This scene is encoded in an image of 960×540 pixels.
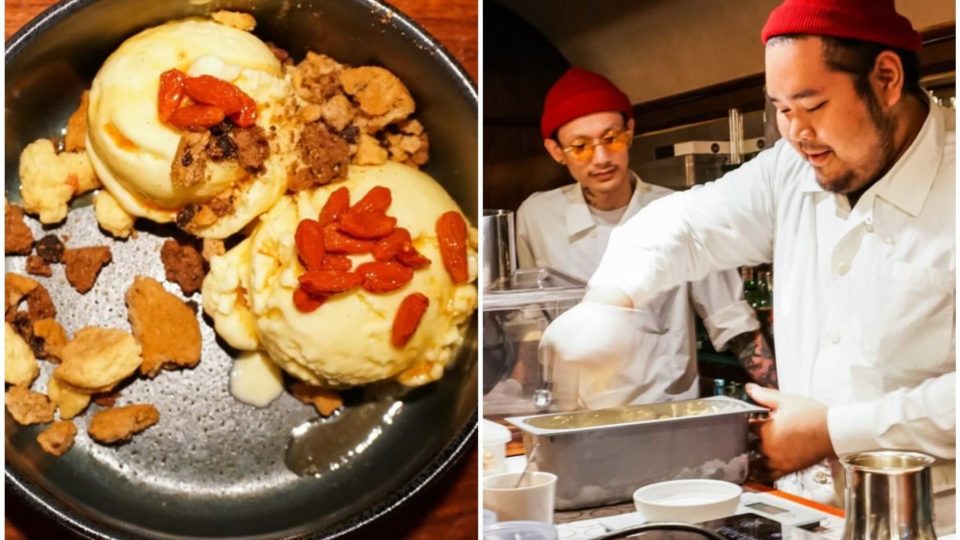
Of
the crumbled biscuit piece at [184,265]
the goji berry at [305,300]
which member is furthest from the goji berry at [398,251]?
the crumbled biscuit piece at [184,265]

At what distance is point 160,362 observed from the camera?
1.57 meters

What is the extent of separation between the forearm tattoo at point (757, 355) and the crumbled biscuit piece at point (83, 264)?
1100 millimetres

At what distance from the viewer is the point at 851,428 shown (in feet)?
4.50

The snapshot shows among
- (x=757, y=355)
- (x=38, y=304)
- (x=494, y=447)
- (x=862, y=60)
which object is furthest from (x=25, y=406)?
(x=862, y=60)

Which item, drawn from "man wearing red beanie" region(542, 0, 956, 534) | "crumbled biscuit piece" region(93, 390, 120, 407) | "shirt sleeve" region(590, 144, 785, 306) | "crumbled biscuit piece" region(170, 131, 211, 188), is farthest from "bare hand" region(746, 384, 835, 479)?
"crumbled biscuit piece" region(93, 390, 120, 407)

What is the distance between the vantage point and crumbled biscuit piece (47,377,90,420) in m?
1.54

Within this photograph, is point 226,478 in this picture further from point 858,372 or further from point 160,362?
point 858,372

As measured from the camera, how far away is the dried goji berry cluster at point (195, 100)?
1.48m

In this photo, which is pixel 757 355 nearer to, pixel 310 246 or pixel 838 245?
pixel 838 245

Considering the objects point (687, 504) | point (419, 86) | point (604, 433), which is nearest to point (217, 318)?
point (419, 86)

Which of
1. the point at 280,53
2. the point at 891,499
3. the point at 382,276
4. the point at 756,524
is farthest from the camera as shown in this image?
the point at 280,53

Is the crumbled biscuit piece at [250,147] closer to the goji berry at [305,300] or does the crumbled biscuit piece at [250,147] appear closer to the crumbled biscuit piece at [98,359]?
the goji berry at [305,300]

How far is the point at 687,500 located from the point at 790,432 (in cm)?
20

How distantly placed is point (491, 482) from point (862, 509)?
0.57 m
